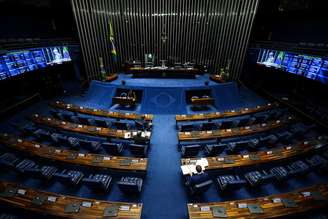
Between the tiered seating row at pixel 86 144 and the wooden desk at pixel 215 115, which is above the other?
the wooden desk at pixel 215 115

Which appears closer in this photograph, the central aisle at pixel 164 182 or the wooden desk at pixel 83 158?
the central aisle at pixel 164 182

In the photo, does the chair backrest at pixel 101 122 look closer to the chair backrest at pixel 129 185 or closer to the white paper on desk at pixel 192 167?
the chair backrest at pixel 129 185

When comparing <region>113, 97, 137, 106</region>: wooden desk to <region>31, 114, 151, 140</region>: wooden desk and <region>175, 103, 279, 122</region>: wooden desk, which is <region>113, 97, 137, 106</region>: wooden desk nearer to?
<region>31, 114, 151, 140</region>: wooden desk

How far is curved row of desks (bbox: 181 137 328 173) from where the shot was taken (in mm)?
5816

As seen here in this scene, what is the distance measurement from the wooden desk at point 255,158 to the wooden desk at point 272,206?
4.74 ft

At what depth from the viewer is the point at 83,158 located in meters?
6.13

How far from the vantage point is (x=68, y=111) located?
36.7 ft

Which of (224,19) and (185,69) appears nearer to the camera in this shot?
(185,69)

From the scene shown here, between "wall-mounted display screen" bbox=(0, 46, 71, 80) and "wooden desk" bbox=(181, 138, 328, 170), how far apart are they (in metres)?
12.0

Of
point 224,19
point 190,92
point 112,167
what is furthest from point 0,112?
point 224,19

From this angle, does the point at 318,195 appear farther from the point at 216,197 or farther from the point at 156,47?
the point at 156,47

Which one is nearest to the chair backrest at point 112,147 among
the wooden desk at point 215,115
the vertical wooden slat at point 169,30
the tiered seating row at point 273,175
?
the wooden desk at point 215,115

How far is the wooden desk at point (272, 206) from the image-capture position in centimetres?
413

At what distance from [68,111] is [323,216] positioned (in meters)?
13.0
